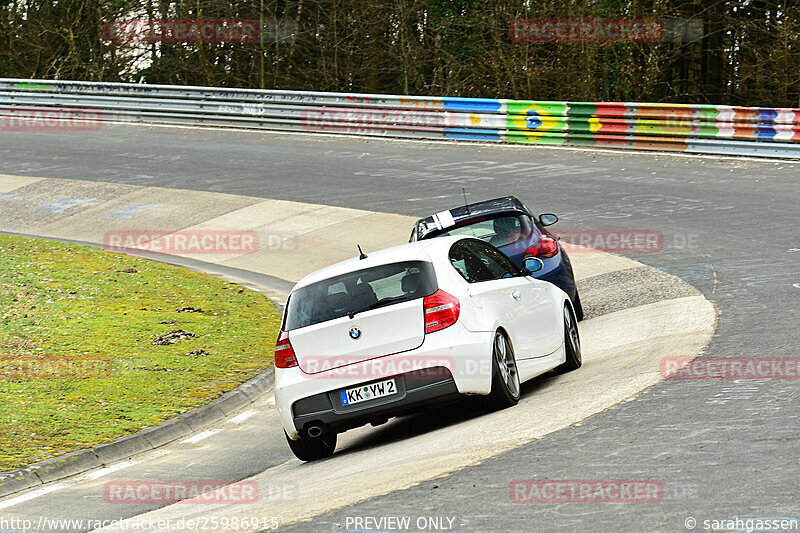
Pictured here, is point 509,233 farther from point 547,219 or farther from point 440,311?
point 440,311

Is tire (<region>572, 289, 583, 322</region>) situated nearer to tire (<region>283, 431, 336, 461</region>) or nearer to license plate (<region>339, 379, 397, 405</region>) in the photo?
tire (<region>283, 431, 336, 461</region>)

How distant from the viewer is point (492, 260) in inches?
368

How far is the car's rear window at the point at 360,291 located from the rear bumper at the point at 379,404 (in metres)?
0.61

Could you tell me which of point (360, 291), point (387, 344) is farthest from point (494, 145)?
point (387, 344)

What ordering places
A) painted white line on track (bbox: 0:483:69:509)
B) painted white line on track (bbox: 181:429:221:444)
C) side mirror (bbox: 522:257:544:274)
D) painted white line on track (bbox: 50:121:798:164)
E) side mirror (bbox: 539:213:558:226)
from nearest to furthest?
painted white line on track (bbox: 0:483:69:509), painted white line on track (bbox: 181:429:221:444), side mirror (bbox: 522:257:544:274), side mirror (bbox: 539:213:558:226), painted white line on track (bbox: 50:121:798:164)

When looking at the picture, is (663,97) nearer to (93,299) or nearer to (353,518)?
(93,299)

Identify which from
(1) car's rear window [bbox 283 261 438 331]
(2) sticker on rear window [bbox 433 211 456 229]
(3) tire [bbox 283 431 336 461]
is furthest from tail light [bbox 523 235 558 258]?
(3) tire [bbox 283 431 336 461]

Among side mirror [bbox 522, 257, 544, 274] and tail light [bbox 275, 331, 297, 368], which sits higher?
side mirror [bbox 522, 257, 544, 274]

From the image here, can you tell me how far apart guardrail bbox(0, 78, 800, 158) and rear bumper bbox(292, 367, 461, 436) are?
16.1 m

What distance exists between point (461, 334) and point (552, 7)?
2417 centimetres

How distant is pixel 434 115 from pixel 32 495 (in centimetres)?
2085

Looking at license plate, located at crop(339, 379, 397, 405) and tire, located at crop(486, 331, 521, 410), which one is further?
tire, located at crop(486, 331, 521, 410)

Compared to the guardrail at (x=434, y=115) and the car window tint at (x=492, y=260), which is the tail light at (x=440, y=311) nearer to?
the car window tint at (x=492, y=260)

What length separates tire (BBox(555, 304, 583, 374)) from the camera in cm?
977
